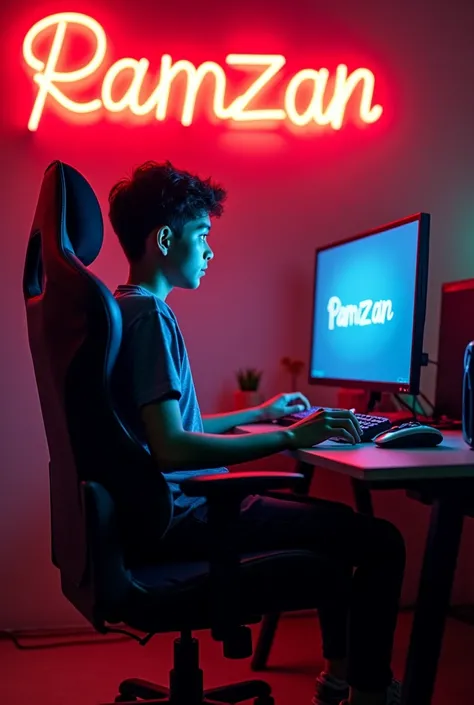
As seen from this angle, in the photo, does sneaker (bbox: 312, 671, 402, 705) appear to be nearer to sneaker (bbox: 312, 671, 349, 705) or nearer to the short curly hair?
sneaker (bbox: 312, 671, 349, 705)

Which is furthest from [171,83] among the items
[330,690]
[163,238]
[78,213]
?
[330,690]

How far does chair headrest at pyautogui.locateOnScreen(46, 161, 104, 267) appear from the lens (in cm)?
152

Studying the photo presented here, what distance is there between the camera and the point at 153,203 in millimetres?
1698

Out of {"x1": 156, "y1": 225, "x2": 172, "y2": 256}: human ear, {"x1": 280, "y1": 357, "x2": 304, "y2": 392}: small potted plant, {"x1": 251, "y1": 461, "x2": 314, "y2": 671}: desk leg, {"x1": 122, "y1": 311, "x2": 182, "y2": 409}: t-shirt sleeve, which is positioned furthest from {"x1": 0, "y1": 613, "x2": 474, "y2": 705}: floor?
{"x1": 156, "y1": 225, "x2": 172, "y2": 256}: human ear

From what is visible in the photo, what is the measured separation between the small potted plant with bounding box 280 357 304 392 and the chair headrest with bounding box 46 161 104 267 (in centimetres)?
131

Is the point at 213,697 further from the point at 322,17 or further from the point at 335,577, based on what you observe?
the point at 322,17

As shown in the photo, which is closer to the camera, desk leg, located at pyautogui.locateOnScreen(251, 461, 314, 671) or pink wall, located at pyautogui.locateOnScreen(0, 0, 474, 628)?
desk leg, located at pyautogui.locateOnScreen(251, 461, 314, 671)

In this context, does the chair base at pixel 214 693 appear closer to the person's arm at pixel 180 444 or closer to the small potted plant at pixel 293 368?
the person's arm at pixel 180 444

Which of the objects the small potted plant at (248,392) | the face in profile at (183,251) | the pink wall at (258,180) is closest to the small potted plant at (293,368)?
the pink wall at (258,180)

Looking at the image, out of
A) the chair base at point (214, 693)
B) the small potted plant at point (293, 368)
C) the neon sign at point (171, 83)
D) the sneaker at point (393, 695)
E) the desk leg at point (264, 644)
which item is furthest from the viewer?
the small potted plant at point (293, 368)

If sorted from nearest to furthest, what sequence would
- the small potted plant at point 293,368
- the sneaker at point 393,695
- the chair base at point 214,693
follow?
the sneaker at point 393,695
the chair base at point 214,693
the small potted plant at point 293,368

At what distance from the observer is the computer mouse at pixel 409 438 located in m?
1.72

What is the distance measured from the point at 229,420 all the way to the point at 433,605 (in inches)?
30.7

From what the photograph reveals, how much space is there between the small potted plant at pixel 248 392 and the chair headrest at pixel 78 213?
116cm
